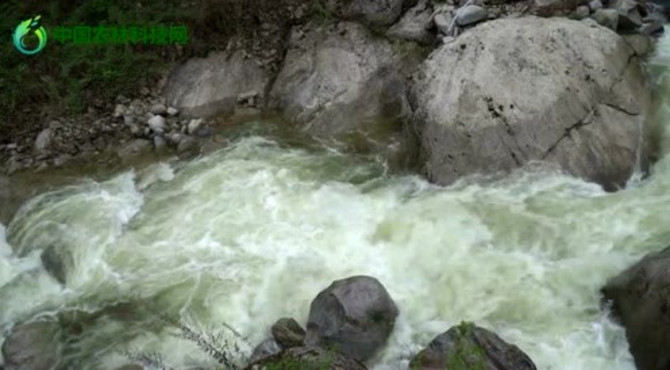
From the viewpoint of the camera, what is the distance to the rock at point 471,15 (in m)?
10.2

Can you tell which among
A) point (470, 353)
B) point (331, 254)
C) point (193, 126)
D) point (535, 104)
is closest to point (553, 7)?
point (535, 104)

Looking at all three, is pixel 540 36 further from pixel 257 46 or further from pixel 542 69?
pixel 257 46

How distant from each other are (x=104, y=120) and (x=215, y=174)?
2.95m

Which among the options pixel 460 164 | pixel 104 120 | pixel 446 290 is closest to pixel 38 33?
pixel 104 120

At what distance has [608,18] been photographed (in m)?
9.66

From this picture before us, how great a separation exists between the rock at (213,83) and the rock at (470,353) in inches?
252

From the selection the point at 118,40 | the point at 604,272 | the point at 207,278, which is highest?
the point at 118,40

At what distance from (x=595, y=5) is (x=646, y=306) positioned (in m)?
5.70

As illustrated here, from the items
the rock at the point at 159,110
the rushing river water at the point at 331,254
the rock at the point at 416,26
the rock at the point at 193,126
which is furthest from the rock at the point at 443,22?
the rock at the point at 159,110

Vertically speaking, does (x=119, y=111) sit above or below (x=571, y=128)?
above

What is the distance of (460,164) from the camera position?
8398 mm

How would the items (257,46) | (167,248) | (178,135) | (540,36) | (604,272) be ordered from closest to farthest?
(604,272)
(167,248)
(540,36)
(178,135)
(257,46)

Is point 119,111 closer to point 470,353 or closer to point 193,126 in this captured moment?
point 193,126

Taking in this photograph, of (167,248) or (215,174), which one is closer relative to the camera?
(167,248)
